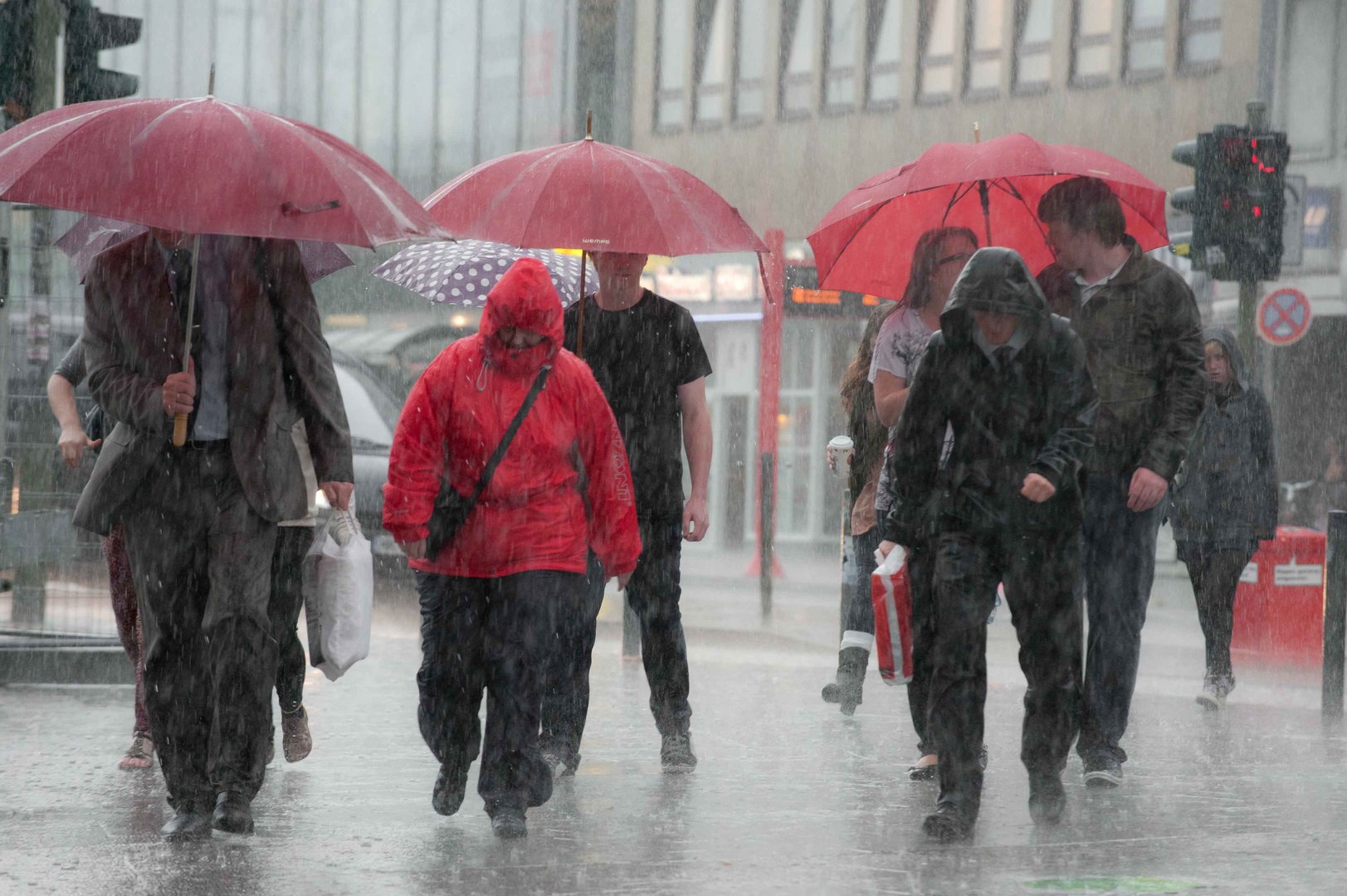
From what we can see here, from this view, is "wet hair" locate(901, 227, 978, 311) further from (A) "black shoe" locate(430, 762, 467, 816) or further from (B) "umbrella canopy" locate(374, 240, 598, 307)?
(A) "black shoe" locate(430, 762, 467, 816)

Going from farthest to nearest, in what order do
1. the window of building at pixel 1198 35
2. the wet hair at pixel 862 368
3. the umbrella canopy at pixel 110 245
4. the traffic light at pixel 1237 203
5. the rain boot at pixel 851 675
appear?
the window of building at pixel 1198 35 < the traffic light at pixel 1237 203 < the rain boot at pixel 851 675 < the wet hair at pixel 862 368 < the umbrella canopy at pixel 110 245

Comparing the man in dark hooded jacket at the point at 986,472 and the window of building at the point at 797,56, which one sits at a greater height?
the window of building at the point at 797,56

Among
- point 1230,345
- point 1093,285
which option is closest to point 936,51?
point 1230,345

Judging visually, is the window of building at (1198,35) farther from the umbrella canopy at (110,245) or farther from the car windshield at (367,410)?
the umbrella canopy at (110,245)

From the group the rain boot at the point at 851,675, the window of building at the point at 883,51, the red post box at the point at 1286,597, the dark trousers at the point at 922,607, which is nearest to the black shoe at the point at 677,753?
the dark trousers at the point at 922,607

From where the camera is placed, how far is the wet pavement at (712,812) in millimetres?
5270

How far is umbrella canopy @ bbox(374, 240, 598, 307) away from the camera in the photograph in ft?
25.8

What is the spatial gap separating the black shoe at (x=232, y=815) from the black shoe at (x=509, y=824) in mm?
720

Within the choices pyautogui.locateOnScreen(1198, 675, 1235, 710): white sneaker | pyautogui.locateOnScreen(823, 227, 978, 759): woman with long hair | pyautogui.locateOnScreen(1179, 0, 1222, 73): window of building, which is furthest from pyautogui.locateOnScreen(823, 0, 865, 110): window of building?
pyautogui.locateOnScreen(823, 227, 978, 759): woman with long hair

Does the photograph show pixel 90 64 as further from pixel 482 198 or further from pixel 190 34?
pixel 190 34

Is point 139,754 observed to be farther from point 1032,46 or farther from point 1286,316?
point 1032,46

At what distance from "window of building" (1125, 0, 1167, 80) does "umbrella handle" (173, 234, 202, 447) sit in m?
22.5

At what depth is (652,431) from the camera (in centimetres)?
699

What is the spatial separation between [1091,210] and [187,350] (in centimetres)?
317
